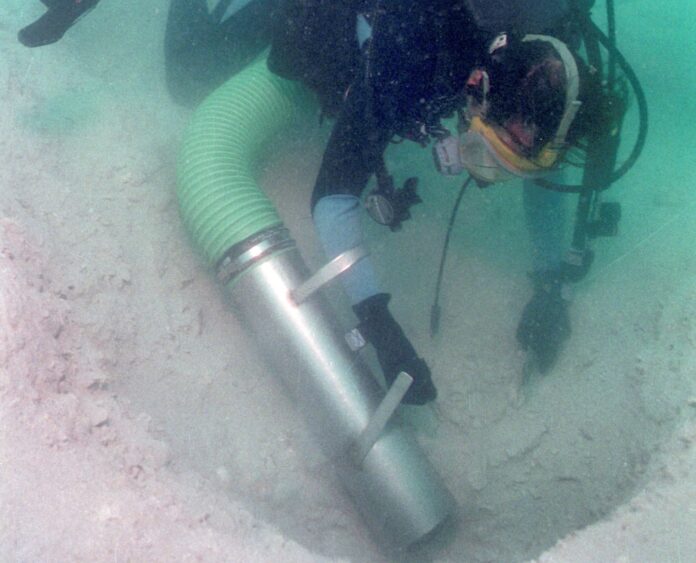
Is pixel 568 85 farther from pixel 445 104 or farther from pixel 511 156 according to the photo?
pixel 445 104

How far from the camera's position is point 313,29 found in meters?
2.87

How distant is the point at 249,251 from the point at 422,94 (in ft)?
3.90

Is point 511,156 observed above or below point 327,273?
above

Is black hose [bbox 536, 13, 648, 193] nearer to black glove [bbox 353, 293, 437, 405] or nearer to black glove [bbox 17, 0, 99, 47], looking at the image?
black glove [bbox 353, 293, 437, 405]

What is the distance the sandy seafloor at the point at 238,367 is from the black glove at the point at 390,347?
63cm

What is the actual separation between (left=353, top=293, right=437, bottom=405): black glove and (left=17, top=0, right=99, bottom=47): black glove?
2.32m

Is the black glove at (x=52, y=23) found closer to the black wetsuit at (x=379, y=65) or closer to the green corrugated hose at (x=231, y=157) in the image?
the green corrugated hose at (x=231, y=157)

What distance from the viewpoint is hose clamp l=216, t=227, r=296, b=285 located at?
275 cm

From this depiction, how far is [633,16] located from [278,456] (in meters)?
7.45

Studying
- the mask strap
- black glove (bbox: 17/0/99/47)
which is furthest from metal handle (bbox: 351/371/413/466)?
black glove (bbox: 17/0/99/47)

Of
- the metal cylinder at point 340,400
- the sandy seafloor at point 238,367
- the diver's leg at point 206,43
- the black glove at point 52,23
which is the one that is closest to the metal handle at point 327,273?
the metal cylinder at point 340,400

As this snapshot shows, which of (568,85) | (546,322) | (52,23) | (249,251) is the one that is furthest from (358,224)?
(52,23)

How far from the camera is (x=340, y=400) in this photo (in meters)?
2.58

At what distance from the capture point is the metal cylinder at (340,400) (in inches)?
99.0
